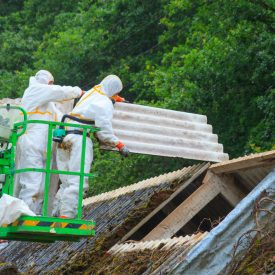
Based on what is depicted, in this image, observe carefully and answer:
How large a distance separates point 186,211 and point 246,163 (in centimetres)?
154

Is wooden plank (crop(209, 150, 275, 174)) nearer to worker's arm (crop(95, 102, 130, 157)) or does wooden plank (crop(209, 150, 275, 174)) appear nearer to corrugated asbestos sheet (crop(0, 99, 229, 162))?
corrugated asbestos sheet (crop(0, 99, 229, 162))

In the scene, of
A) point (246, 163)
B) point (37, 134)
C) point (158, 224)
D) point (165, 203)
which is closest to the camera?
point (246, 163)

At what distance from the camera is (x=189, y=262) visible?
11.7 m

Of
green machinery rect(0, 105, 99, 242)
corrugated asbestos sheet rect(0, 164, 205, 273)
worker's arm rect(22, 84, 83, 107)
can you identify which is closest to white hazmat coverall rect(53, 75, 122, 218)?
green machinery rect(0, 105, 99, 242)

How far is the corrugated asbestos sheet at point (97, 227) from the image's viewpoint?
51.3 feet

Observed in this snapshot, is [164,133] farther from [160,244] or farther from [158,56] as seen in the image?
[158,56]

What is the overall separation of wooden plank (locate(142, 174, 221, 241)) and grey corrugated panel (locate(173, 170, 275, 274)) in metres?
1.87

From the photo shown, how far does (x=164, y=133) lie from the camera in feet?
49.1

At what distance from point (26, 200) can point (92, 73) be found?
2430 cm

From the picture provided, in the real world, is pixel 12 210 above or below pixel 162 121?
below

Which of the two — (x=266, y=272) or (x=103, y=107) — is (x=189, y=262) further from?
(x=103, y=107)

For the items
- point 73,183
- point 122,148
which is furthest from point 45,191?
point 122,148

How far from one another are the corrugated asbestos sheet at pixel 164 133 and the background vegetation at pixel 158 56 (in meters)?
8.20

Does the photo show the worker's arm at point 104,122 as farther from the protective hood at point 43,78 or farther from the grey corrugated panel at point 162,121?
the grey corrugated panel at point 162,121
